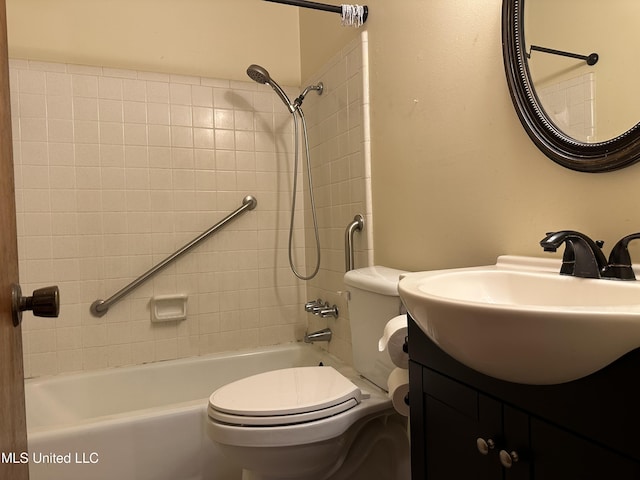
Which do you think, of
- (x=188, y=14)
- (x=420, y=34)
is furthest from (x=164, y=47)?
(x=420, y=34)

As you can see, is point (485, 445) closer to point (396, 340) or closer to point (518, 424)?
point (518, 424)

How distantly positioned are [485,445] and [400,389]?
43 centimetres

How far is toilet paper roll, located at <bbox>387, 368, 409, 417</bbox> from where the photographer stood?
1112 mm

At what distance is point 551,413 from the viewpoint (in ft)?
1.98

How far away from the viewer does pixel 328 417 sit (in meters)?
1.19

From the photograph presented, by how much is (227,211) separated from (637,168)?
169 centimetres

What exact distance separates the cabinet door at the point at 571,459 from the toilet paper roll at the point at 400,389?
487mm

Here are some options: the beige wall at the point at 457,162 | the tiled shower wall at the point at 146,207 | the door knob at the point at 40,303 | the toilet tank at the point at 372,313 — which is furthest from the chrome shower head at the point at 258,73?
the door knob at the point at 40,303

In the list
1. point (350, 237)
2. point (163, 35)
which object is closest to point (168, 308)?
point (350, 237)

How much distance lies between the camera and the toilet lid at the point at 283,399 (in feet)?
3.76

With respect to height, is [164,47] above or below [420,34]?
above

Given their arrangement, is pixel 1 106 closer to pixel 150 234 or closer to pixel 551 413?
pixel 551 413

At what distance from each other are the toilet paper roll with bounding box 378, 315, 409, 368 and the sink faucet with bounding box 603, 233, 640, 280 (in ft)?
1.41

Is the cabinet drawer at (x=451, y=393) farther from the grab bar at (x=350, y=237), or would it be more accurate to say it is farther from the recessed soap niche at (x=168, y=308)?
the recessed soap niche at (x=168, y=308)
